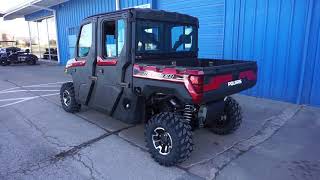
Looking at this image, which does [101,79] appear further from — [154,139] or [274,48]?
[274,48]

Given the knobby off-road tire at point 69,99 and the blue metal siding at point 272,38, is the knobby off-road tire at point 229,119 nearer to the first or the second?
the blue metal siding at point 272,38

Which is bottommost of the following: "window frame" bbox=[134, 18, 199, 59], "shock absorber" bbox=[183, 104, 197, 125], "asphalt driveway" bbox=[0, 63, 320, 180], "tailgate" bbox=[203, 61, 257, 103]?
"asphalt driveway" bbox=[0, 63, 320, 180]

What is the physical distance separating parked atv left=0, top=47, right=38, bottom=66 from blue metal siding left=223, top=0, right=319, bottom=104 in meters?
16.4

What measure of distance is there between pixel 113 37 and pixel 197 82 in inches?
76.8

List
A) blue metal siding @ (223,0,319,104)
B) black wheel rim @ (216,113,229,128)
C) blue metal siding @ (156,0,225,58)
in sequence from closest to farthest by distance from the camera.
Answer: black wheel rim @ (216,113,229,128) < blue metal siding @ (223,0,319,104) < blue metal siding @ (156,0,225,58)

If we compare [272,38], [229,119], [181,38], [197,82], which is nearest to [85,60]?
[181,38]

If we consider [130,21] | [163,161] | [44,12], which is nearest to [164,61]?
[130,21]

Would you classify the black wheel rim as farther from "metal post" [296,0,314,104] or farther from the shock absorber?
"metal post" [296,0,314,104]

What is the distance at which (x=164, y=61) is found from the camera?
4.71 m

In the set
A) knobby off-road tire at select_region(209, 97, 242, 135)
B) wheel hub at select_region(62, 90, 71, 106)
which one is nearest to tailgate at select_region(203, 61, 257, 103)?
knobby off-road tire at select_region(209, 97, 242, 135)

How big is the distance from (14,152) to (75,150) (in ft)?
3.08

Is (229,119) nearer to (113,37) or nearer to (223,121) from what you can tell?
(223,121)

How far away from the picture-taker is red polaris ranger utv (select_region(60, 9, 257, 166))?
3639 millimetres

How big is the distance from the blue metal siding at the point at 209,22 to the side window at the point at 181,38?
12.1 ft
